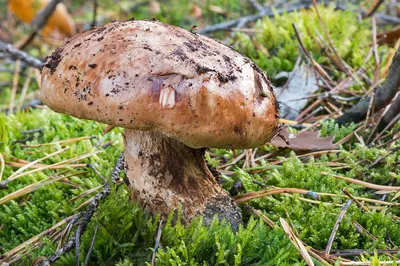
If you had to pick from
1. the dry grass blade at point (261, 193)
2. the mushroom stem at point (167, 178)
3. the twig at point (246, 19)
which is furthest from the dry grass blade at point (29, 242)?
the twig at point (246, 19)

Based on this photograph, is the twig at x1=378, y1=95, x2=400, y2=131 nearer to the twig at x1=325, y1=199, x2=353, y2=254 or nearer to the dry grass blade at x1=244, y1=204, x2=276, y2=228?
the twig at x1=325, y1=199, x2=353, y2=254

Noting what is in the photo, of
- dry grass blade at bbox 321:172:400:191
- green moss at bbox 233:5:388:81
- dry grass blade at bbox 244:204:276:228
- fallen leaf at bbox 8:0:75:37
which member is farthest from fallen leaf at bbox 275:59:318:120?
fallen leaf at bbox 8:0:75:37

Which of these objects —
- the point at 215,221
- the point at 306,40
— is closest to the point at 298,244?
the point at 215,221

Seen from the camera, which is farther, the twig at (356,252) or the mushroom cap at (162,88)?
the twig at (356,252)

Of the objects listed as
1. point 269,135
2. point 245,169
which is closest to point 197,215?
point 269,135

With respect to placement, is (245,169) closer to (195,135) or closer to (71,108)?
(195,135)

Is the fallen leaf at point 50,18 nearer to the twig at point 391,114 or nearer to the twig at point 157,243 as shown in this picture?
the twig at point 391,114
